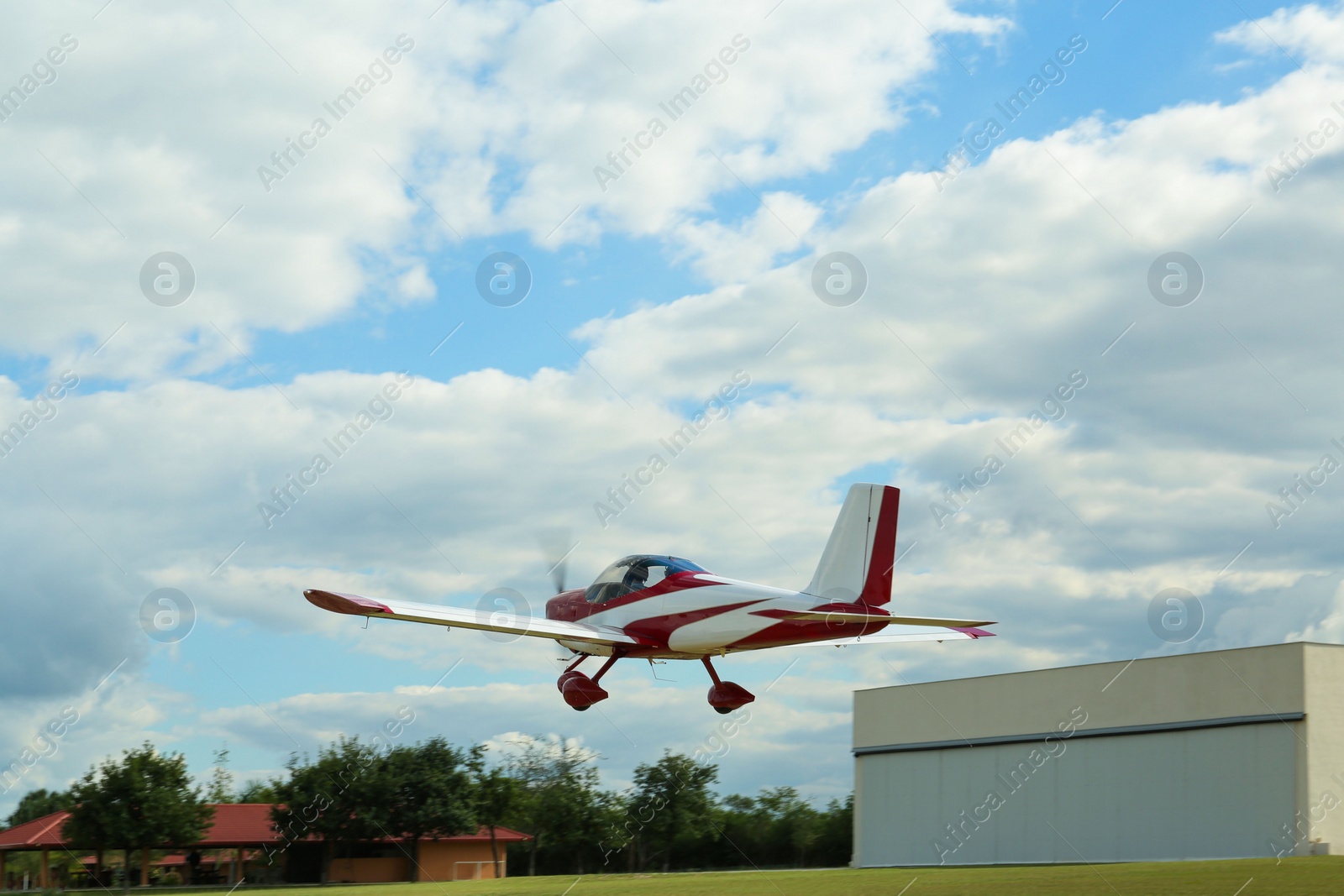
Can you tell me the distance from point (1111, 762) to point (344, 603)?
37553 millimetres

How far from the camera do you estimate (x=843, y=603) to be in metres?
22.6

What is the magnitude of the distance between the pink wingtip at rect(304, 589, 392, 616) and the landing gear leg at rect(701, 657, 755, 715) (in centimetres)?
726

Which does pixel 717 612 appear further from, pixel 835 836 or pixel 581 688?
pixel 835 836

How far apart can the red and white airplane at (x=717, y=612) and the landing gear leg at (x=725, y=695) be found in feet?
0.08

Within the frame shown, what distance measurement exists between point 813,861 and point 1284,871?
145ft

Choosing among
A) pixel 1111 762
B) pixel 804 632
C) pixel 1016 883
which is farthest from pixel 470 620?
pixel 1111 762

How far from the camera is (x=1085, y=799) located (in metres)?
47.9

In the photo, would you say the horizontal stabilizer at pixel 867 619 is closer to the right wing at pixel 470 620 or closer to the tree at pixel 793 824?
the right wing at pixel 470 620

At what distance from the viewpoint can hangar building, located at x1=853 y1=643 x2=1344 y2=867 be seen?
41031mm

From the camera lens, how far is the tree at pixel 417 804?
5894 cm

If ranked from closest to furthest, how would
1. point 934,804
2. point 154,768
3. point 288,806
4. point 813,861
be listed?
point 154,768 < point 934,804 < point 288,806 < point 813,861

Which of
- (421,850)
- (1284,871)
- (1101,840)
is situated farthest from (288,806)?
(1284,871)

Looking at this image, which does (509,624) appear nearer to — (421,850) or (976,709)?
(976,709)

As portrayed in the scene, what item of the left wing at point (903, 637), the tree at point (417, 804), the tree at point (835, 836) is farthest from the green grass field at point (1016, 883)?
the tree at point (835, 836)
